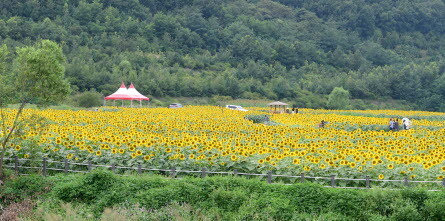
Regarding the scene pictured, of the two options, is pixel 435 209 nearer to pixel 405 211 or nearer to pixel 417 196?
pixel 417 196

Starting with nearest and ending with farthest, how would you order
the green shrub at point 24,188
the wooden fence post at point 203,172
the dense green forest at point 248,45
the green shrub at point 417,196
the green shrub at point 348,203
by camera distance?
the green shrub at point 417,196, the green shrub at point 348,203, the green shrub at point 24,188, the wooden fence post at point 203,172, the dense green forest at point 248,45

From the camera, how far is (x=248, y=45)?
106750mm

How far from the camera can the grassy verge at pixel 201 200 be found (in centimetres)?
1455

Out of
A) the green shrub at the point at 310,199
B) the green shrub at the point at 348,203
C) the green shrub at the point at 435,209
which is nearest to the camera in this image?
the green shrub at the point at 435,209

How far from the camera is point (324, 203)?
14969mm

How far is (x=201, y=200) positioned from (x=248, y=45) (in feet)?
303

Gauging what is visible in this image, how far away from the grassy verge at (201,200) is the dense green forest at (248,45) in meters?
48.3

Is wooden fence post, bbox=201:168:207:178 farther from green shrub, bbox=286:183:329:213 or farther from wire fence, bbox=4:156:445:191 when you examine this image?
green shrub, bbox=286:183:329:213

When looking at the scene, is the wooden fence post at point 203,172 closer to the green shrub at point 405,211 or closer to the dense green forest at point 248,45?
the green shrub at point 405,211

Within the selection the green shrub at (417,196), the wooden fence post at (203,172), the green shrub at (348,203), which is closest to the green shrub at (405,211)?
the green shrub at (417,196)

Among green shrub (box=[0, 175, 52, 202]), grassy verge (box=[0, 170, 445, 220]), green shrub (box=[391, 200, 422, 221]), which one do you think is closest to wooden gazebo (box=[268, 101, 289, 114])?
grassy verge (box=[0, 170, 445, 220])

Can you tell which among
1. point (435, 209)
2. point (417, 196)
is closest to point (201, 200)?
point (417, 196)

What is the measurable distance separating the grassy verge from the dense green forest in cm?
4825

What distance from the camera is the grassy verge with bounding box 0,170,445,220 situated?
14.5 meters
